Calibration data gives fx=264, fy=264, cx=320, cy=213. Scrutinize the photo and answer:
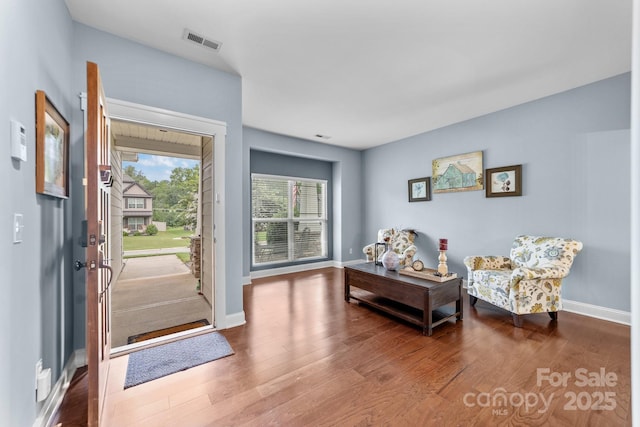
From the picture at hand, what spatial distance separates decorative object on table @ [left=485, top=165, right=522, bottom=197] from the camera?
3.60m

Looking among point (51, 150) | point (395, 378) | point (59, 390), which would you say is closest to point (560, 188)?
point (395, 378)

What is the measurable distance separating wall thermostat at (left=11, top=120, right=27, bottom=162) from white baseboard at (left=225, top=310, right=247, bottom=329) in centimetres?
212

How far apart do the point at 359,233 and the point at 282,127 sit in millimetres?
2981

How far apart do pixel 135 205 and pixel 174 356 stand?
589 cm

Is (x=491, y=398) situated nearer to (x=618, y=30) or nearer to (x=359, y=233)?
(x=618, y=30)

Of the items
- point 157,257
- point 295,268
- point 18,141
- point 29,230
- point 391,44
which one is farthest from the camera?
point 157,257

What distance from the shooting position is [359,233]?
20.3 ft

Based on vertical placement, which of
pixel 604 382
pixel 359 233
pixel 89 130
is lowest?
pixel 604 382

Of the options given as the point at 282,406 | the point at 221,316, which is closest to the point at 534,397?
the point at 282,406

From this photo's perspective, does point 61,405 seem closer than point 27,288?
No

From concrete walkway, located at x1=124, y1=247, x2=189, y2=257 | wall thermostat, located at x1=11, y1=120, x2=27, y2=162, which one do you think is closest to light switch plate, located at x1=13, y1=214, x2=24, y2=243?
wall thermostat, located at x1=11, y1=120, x2=27, y2=162

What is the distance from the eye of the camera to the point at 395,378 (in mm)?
1927

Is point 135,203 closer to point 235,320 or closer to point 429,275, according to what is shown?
point 235,320

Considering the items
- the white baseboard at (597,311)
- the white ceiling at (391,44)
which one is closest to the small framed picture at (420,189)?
the white ceiling at (391,44)
